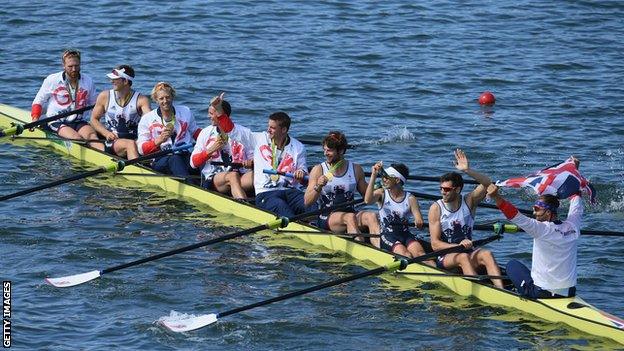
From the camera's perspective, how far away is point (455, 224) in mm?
16750

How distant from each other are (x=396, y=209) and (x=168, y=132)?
188 inches

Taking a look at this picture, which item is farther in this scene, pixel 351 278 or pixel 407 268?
pixel 407 268

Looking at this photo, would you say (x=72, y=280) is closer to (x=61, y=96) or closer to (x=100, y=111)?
(x=100, y=111)

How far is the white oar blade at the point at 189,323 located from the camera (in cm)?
1562

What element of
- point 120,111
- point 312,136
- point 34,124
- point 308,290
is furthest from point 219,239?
point 312,136

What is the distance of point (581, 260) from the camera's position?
18.5m

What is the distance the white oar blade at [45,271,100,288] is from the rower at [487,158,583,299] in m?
5.12

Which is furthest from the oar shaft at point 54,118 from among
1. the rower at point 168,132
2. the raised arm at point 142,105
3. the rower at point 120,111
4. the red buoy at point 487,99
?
the red buoy at point 487,99

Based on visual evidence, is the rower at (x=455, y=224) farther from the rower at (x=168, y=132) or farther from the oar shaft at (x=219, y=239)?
the rower at (x=168, y=132)

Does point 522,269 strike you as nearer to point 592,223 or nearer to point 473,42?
point 592,223

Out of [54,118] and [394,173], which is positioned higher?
[394,173]

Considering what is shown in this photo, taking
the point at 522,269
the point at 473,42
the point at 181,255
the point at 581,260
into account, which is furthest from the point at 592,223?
the point at 473,42

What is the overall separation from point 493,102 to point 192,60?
22.7ft

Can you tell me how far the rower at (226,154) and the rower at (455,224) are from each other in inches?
150
